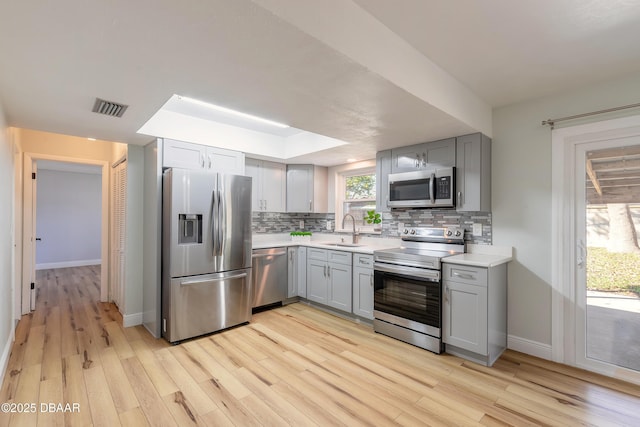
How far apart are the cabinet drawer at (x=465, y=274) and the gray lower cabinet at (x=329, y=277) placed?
123cm

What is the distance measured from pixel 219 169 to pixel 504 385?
11.5 feet

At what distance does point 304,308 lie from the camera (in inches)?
167

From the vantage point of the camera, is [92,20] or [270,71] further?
[270,71]

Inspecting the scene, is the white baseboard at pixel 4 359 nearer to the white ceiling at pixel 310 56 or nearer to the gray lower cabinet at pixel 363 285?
the white ceiling at pixel 310 56

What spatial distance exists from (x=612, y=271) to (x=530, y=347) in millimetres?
970

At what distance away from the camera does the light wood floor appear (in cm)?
195

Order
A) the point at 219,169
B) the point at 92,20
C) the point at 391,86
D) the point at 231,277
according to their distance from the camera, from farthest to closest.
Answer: the point at 219,169 < the point at 231,277 < the point at 391,86 < the point at 92,20

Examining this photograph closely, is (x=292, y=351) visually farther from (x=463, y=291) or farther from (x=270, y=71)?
(x=270, y=71)

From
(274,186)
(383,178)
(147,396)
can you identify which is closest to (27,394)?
(147,396)

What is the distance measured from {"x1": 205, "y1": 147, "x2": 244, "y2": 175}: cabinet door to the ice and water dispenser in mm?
709

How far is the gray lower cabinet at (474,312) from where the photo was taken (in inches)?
102

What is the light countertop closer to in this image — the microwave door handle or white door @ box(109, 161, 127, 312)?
the microwave door handle

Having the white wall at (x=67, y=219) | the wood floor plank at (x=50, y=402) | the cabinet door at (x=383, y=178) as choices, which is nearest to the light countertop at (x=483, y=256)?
the cabinet door at (x=383, y=178)

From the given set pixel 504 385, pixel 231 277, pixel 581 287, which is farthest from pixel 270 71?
pixel 581 287
